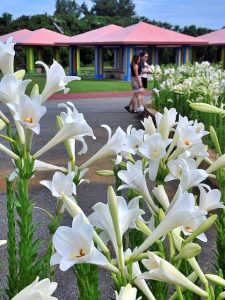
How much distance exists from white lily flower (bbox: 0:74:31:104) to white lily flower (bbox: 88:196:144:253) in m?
0.40

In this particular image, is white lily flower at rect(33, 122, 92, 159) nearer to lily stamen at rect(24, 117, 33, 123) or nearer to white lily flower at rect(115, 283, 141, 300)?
lily stamen at rect(24, 117, 33, 123)

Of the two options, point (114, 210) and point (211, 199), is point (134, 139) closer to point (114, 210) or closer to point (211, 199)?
point (211, 199)

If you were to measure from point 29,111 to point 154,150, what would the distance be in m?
0.38

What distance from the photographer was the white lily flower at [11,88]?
1.38m

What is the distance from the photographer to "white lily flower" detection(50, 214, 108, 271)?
3.32 feet

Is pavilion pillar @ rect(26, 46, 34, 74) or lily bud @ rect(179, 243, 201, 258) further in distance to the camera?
pavilion pillar @ rect(26, 46, 34, 74)

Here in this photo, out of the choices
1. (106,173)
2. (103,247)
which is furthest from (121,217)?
(106,173)

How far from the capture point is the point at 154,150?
1519 mm

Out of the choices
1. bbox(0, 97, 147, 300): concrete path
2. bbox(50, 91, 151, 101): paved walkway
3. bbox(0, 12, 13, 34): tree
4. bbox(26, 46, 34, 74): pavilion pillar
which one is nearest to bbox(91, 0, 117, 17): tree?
bbox(0, 12, 13, 34): tree

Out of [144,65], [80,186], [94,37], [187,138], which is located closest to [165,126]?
[187,138]

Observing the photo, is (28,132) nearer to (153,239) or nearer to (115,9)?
(153,239)

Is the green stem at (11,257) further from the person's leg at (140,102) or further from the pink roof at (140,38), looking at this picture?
the pink roof at (140,38)

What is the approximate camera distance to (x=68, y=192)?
1.50m

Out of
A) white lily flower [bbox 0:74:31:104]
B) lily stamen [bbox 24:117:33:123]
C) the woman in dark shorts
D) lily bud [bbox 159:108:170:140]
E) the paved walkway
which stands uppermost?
white lily flower [bbox 0:74:31:104]
